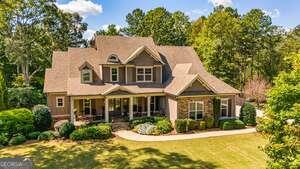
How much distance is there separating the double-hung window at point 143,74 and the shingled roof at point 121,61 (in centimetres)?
100

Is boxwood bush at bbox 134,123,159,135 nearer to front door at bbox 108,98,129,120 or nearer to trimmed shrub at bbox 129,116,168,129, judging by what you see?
trimmed shrub at bbox 129,116,168,129

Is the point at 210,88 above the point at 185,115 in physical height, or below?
above

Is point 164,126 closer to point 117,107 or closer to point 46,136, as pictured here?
point 117,107

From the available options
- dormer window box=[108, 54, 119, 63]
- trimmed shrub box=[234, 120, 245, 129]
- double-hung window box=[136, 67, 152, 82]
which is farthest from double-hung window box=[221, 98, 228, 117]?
dormer window box=[108, 54, 119, 63]

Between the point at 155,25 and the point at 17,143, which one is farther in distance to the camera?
the point at 155,25

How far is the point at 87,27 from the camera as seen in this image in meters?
64.8

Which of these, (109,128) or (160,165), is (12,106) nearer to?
(109,128)

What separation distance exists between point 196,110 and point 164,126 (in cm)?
398

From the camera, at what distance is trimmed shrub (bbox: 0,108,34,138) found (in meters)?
26.4

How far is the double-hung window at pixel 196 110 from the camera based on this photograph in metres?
30.5

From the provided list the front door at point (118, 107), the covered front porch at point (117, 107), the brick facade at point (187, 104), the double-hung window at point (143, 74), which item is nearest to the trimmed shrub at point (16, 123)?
the covered front porch at point (117, 107)

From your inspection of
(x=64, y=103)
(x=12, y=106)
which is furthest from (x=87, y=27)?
(x=64, y=103)

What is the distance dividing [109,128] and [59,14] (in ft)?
102

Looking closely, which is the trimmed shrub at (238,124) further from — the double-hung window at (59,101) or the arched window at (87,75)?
the double-hung window at (59,101)
